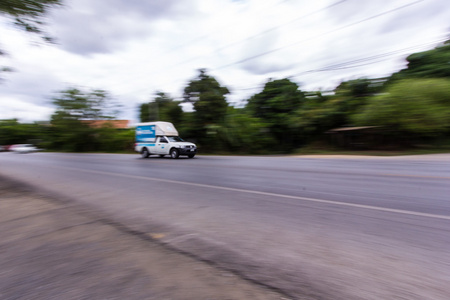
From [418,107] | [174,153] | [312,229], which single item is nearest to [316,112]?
[418,107]

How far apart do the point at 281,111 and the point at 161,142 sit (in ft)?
50.1

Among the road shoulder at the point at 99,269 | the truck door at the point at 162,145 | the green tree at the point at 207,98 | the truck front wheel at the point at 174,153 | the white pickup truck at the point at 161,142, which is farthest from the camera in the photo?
the green tree at the point at 207,98

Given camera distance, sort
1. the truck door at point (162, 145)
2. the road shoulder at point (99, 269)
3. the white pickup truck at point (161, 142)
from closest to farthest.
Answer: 1. the road shoulder at point (99, 269)
2. the white pickup truck at point (161, 142)
3. the truck door at point (162, 145)

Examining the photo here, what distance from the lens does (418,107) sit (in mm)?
17672

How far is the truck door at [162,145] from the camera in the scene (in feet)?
60.1

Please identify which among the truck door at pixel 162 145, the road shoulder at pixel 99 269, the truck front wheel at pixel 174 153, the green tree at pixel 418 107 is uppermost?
the green tree at pixel 418 107

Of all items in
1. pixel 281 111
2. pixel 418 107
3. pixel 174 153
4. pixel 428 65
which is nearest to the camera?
pixel 418 107

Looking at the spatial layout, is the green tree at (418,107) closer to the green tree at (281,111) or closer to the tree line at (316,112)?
the tree line at (316,112)

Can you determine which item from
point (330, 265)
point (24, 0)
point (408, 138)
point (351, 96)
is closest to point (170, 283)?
point (330, 265)

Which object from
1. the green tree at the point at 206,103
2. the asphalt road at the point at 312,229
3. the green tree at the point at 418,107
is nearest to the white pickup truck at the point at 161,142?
the green tree at the point at 206,103

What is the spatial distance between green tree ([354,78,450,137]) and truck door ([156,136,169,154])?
52.1 feet

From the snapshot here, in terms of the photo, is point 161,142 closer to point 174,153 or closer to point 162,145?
point 162,145

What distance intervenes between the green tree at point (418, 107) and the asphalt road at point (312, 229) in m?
13.5

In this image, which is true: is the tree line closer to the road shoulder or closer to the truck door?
the truck door
